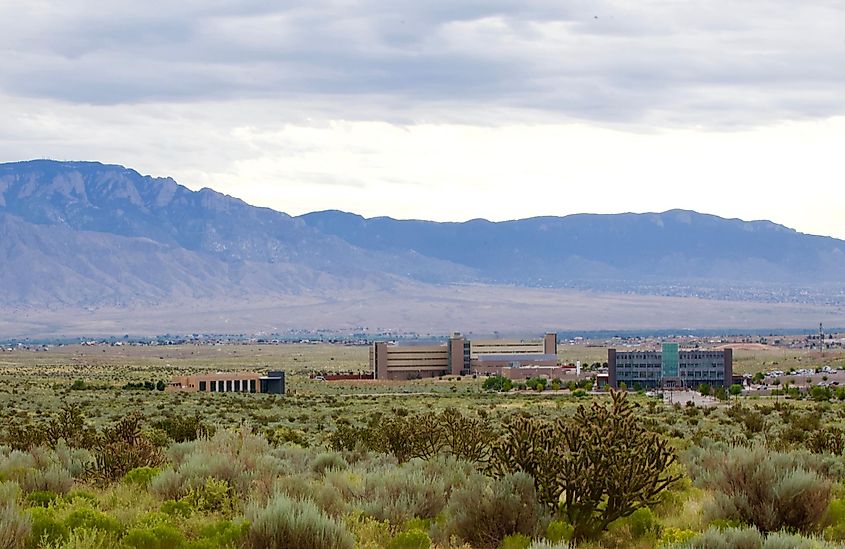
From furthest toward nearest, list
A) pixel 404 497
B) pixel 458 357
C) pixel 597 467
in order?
pixel 458 357 → pixel 404 497 → pixel 597 467

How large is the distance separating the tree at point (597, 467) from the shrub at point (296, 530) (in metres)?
3.17

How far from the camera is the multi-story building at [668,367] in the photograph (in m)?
120

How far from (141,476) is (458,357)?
12718 cm

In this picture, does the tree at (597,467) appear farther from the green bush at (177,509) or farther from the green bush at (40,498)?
the green bush at (40,498)

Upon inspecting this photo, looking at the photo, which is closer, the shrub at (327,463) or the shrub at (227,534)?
the shrub at (227,534)

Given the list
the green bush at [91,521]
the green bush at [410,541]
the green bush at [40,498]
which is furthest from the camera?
the green bush at [40,498]

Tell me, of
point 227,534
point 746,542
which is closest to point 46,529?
point 227,534

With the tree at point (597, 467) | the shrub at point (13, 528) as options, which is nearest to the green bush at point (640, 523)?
the tree at point (597, 467)

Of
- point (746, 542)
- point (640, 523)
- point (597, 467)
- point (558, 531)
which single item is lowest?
point (640, 523)

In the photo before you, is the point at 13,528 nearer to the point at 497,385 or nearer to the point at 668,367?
the point at 497,385

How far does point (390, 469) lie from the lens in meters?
20.1

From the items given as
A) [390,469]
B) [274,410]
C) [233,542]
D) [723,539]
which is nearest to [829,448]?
[390,469]

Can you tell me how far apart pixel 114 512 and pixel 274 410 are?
Result: 147 ft

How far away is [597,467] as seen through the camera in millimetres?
15148
